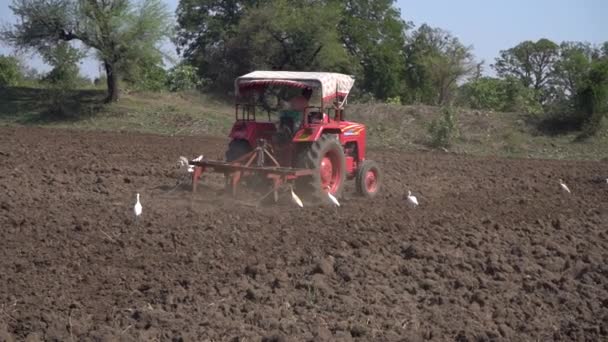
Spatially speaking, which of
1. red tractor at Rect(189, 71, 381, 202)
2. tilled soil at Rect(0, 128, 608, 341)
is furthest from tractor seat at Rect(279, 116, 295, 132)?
tilled soil at Rect(0, 128, 608, 341)

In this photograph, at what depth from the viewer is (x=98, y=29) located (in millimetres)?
28500

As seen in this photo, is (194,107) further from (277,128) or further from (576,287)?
(576,287)

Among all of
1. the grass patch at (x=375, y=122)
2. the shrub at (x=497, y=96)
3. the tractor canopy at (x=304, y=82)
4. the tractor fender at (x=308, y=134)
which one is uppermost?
the tractor canopy at (x=304, y=82)

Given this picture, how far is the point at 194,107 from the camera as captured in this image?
29734 mm

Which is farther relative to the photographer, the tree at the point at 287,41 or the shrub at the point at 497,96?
the tree at the point at 287,41

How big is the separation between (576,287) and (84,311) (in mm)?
4522

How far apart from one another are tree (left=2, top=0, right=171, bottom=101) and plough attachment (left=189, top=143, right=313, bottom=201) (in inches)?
685

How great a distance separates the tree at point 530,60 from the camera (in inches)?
2210

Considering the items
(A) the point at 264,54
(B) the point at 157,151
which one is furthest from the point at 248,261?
(A) the point at 264,54

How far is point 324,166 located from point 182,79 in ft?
86.4

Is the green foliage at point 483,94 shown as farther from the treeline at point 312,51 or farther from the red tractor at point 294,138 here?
the red tractor at point 294,138

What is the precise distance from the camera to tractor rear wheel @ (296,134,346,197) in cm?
1202

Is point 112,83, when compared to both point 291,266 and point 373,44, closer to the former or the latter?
point 373,44

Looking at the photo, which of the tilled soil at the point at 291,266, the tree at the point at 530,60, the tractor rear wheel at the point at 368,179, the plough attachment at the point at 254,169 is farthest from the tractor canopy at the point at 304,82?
the tree at the point at 530,60
